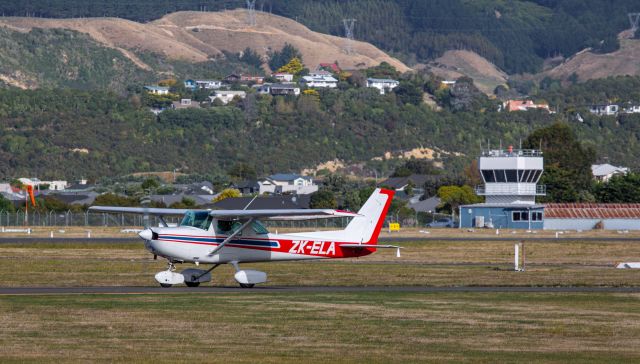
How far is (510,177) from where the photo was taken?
4136 inches

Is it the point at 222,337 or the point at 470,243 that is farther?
the point at 470,243

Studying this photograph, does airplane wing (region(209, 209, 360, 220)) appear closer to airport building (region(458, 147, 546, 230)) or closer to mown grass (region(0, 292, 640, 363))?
mown grass (region(0, 292, 640, 363))

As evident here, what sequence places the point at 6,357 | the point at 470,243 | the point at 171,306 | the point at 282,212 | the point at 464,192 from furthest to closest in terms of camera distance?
the point at 464,192 → the point at 470,243 → the point at 282,212 → the point at 171,306 → the point at 6,357

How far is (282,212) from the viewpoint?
3612cm

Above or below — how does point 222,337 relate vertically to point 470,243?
above

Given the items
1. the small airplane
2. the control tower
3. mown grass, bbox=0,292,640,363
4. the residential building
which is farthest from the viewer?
the control tower

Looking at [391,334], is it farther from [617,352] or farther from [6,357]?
[6,357]

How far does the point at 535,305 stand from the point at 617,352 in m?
7.82

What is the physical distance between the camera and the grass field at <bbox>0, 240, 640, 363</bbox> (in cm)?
2350

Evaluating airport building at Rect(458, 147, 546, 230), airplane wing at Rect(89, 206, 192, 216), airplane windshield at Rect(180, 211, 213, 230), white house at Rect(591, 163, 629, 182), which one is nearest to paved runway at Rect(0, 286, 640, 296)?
airplane windshield at Rect(180, 211, 213, 230)

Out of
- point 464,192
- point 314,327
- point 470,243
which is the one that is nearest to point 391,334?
point 314,327

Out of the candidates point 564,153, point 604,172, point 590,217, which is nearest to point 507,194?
point 590,217

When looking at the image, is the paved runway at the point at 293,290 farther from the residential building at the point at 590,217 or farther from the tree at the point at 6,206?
the tree at the point at 6,206

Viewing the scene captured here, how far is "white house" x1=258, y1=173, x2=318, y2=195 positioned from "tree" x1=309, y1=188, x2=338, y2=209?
31456 millimetres
